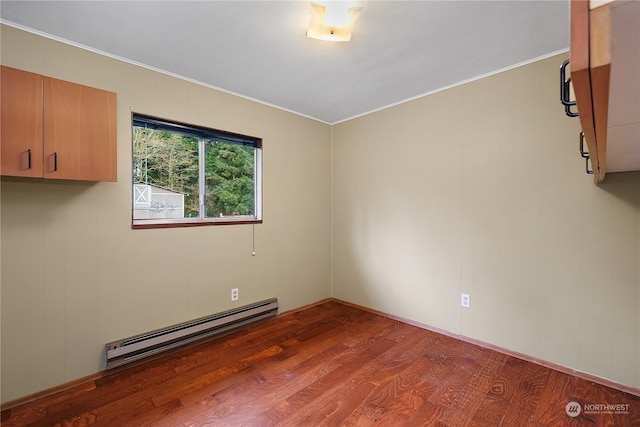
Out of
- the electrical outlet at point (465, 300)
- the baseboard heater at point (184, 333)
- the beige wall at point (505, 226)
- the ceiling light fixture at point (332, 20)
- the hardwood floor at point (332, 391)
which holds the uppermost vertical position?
→ the ceiling light fixture at point (332, 20)

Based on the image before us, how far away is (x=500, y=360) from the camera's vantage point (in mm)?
2236

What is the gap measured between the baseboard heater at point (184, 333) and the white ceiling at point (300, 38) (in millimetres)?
2138

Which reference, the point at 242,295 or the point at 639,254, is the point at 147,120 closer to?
the point at 242,295

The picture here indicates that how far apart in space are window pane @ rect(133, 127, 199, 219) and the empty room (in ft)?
0.06

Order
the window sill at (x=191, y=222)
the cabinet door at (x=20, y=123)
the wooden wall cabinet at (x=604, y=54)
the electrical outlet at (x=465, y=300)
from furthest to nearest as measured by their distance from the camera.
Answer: the electrical outlet at (x=465, y=300) → the window sill at (x=191, y=222) → the cabinet door at (x=20, y=123) → the wooden wall cabinet at (x=604, y=54)

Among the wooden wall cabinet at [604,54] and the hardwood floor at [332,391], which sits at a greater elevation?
the wooden wall cabinet at [604,54]

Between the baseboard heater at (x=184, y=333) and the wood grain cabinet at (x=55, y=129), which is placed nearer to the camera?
the wood grain cabinet at (x=55, y=129)

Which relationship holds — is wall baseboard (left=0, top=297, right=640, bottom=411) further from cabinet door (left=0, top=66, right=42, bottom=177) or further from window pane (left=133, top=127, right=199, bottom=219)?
cabinet door (left=0, top=66, right=42, bottom=177)

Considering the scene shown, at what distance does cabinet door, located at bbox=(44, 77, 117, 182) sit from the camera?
66.8 inches

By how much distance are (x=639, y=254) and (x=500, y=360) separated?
3.84ft

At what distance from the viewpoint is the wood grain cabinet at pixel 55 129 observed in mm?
1575

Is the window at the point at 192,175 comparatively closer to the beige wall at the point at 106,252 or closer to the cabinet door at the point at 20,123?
the beige wall at the point at 106,252

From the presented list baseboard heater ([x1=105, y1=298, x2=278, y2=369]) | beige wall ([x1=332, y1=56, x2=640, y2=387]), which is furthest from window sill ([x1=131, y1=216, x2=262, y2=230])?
beige wall ([x1=332, y1=56, x2=640, y2=387])

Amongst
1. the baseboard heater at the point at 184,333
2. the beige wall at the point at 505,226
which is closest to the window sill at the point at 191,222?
the baseboard heater at the point at 184,333
